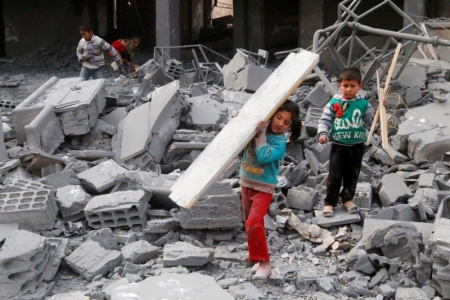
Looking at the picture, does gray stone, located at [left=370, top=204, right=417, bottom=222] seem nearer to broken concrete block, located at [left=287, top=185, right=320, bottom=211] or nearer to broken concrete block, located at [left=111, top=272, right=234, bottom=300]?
broken concrete block, located at [left=287, top=185, right=320, bottom=211]

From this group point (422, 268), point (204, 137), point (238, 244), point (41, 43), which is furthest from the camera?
point (41, 43)

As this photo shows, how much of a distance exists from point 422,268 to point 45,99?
15.7 feet

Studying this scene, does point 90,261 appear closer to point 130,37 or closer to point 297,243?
point 297,243

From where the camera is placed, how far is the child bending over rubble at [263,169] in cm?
361

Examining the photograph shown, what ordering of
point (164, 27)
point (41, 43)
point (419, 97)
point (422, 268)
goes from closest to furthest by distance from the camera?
point (422, 268) → point (419, 97) → point (164, 27) → point (41, 43)

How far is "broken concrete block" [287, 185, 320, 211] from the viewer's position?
486 cm

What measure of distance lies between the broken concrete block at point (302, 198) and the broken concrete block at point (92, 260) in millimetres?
1578

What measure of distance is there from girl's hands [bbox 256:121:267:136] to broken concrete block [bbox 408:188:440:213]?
177cm

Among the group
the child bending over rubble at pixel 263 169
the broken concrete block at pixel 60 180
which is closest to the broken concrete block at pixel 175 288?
the child bending over rubble at pixel 263 169

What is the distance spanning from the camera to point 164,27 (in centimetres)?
1202

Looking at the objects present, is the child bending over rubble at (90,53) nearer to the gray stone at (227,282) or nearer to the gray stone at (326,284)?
the gray stone at (227,282)

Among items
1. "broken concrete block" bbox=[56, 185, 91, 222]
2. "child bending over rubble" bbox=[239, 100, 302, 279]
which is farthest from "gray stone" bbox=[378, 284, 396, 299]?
"broken concrete block" bbox=[56, 185, 91, 222]

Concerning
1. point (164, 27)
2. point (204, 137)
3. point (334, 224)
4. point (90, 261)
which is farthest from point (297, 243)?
point (164, 27)

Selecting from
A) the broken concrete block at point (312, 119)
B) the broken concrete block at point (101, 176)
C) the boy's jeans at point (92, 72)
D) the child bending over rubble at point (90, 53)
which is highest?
the child bending over rubble at point (90, 53)
